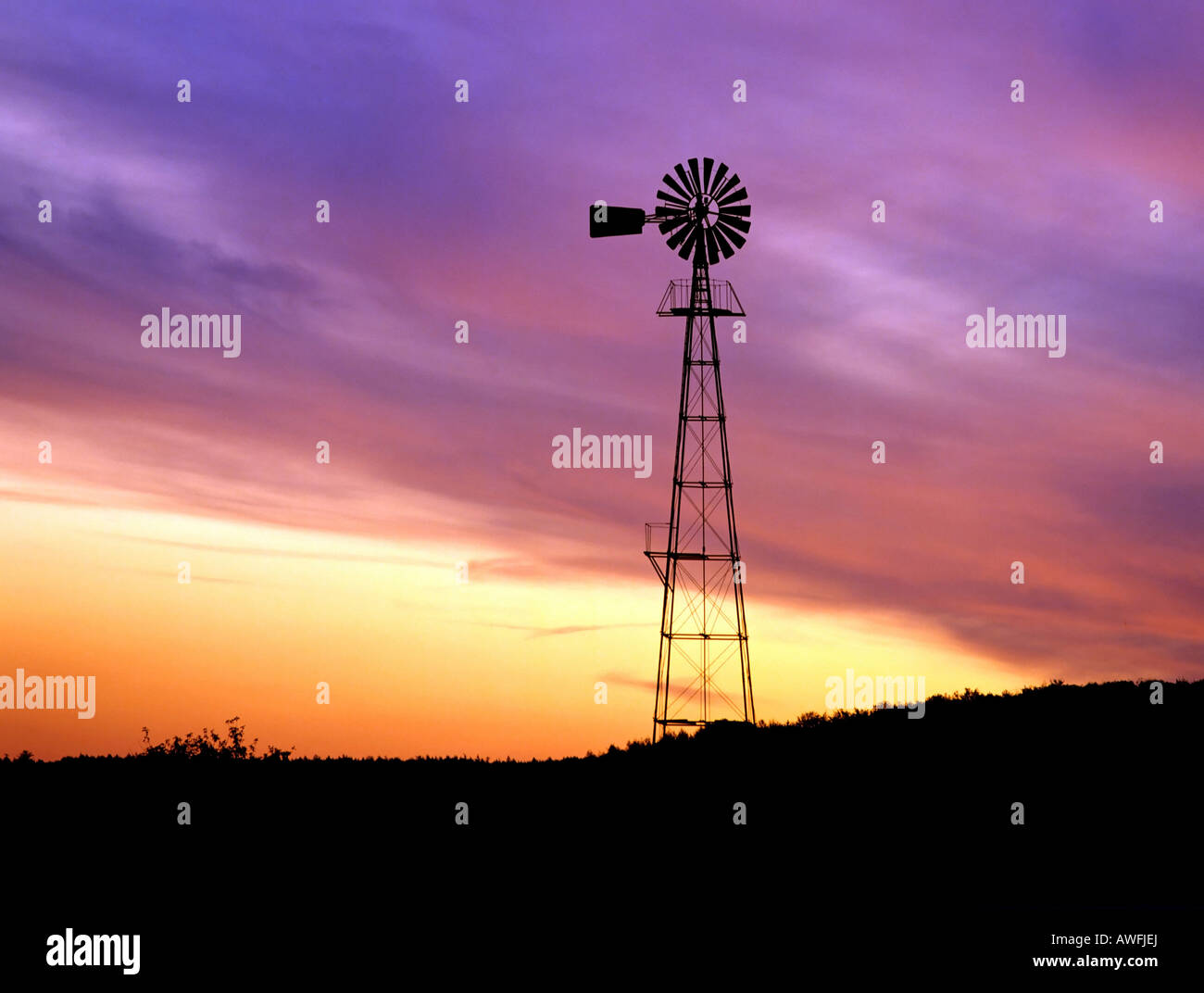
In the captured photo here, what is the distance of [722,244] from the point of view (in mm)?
39719

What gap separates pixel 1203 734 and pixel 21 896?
91.5 feet

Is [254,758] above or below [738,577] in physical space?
below

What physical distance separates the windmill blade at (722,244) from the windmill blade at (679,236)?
741 mm

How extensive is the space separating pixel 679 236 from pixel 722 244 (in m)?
1.43

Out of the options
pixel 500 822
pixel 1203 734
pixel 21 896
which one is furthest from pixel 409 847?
pixel 1203 734

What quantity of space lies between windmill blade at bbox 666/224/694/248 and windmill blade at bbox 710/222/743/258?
2.43 feet

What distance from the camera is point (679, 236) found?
39.9 meters

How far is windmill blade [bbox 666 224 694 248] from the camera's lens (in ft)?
131

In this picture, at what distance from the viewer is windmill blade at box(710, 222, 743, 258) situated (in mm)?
39688

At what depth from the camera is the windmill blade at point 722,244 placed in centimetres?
3969

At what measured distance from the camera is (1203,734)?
105 feet

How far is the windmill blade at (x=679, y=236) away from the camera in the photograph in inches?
1569
